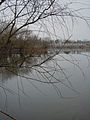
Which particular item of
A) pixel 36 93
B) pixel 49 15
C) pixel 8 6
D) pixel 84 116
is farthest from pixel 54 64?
pixel 36 93

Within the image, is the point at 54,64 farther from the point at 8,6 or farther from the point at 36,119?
the point at 36,119

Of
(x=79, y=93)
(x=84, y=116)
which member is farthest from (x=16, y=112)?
(x=79, y=93)

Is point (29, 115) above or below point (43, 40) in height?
below

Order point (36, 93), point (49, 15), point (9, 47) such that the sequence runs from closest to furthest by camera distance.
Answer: point (49, 15), point (9, 47), point (36, 93)

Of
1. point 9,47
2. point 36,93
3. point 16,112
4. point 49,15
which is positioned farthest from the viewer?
point 36,93

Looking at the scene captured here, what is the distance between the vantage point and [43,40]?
112 cm

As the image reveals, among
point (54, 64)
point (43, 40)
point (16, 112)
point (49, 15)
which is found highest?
point (49, 15)

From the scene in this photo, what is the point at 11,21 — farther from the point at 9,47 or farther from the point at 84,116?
the point at 84,116

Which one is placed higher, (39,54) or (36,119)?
(39,54)

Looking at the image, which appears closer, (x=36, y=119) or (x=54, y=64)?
(x=54, y=64)

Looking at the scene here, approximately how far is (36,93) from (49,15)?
222 inches

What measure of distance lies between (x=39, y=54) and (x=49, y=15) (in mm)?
200

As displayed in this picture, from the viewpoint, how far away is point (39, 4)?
3.43 feet

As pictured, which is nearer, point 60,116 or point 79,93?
point 60,116
